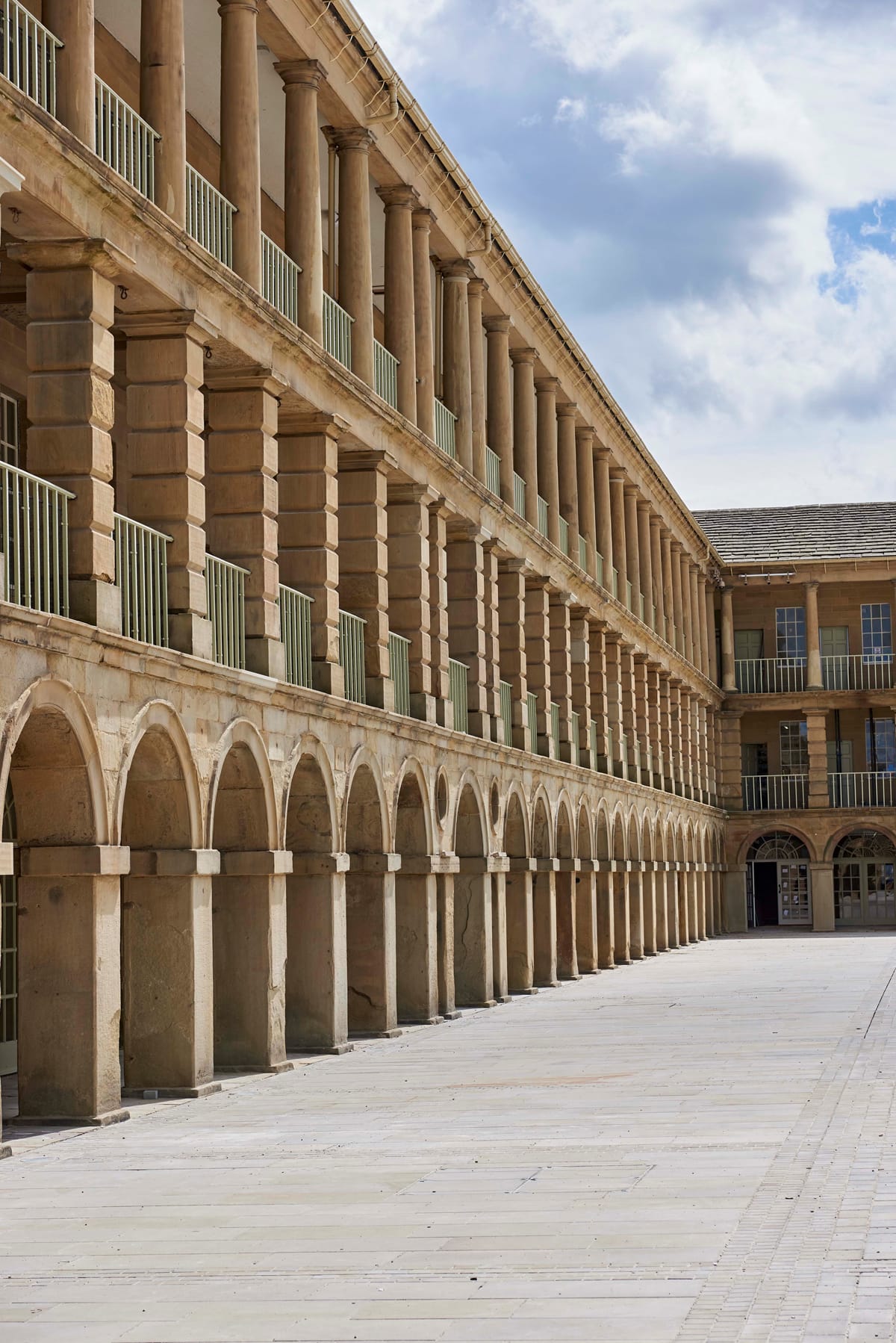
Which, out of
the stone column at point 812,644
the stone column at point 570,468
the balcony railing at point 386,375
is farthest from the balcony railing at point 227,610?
the stone column at point 812,644

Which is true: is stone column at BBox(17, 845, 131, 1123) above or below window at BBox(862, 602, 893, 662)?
below

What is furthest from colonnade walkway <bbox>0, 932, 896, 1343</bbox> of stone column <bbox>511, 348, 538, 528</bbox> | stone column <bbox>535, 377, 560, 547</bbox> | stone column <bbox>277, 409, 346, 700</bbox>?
stone column <bbox>535, 377, 560, 547</bbox>

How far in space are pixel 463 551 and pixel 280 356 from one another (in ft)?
28.4

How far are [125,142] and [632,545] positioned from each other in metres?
27.7

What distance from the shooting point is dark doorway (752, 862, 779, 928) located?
57.4m

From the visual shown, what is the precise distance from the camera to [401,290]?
23859 mm

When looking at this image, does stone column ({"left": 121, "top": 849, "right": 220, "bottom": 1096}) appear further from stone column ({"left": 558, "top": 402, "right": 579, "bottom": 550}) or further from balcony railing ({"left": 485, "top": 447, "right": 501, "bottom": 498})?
stone column ({"left": 558, "top": 402, "right": 579, "bottom": 550})

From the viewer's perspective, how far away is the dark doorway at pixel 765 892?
188 ft

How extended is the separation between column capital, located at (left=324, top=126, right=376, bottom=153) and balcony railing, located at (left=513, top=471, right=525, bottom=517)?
334 inches

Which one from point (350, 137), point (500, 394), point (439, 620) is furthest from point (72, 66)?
point (500, 394)

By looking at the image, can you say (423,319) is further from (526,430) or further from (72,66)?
(72,66)

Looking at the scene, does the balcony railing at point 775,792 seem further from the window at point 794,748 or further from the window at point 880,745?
the window at point 880,745

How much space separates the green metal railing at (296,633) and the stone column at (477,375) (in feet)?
26.7

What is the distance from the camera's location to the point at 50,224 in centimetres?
1380
